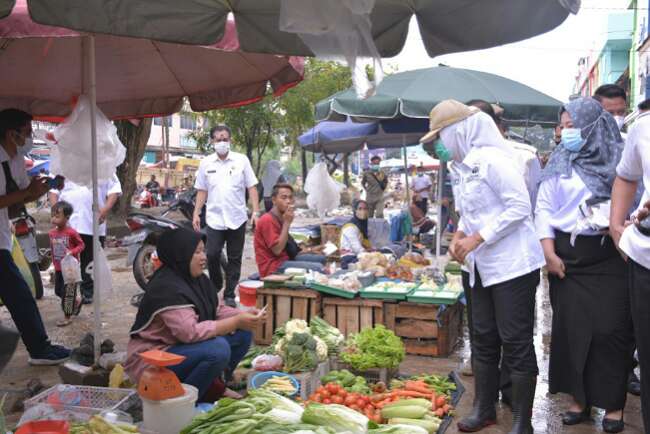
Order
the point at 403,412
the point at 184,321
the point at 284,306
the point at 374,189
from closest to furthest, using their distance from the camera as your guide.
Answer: the point at 184,321 < the point at 403,412 < the point at 284,306 < the point at 374,189

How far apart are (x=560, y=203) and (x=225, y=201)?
432cm

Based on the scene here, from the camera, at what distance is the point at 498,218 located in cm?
388

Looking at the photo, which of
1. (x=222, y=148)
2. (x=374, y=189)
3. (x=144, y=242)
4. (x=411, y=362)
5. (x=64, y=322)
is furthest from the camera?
(x=374, y=189)

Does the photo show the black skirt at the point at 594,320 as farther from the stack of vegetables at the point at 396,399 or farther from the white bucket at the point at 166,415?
the white bucket at the point at 166,415

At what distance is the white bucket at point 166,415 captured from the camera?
3.52 meters

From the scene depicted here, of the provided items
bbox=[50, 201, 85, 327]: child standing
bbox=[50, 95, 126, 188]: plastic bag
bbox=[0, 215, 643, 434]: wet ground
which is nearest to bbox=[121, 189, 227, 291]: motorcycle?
bbox=[0, 215, 643, 434]: wet ground

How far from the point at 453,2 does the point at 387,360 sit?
280cm

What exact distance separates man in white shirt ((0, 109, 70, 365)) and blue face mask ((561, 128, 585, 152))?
3.79 m

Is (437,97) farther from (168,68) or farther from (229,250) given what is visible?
(168,68)

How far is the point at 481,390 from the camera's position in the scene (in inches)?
166

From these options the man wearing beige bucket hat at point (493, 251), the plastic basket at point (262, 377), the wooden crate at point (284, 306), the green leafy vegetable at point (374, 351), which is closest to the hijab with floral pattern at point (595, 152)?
the man wearing beige bucket hat at point (493, 251)

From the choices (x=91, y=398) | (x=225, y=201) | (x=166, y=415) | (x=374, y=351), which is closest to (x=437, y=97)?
(x=225, y=201)

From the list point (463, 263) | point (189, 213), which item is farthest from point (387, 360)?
point (189, 213)

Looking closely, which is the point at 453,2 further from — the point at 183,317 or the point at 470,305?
the point at 183,317
